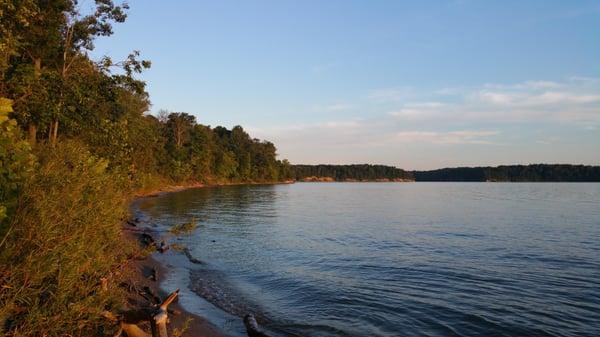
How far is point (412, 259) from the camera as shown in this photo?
22.2 metres

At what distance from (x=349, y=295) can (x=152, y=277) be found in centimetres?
843

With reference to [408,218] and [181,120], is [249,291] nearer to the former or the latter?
[408,218]

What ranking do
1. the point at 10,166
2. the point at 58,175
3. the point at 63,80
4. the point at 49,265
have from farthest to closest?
the point at 63,80 < the point at 58,175 < the point at 10,166 < the point at 49,265

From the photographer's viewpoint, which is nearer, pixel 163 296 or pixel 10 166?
pixel 10 166

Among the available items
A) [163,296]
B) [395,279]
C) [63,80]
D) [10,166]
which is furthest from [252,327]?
[63,80]

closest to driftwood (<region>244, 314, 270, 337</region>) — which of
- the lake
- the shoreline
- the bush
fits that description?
the lake

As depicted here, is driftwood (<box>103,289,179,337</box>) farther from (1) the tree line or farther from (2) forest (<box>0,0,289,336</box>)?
(1) the tree line

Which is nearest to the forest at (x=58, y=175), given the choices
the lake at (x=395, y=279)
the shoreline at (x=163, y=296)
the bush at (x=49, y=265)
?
the bush at (x=49, y=265)

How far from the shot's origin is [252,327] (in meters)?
11.9

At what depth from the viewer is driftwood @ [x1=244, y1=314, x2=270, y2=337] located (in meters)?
11.6

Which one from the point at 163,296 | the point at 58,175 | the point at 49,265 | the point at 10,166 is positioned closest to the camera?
the point at 49,265

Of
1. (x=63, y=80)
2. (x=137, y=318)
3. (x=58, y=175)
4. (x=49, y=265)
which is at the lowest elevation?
(x=137, y=318)

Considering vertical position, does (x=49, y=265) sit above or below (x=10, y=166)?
below

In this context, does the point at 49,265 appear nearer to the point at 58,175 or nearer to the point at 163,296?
the point at 58,175
